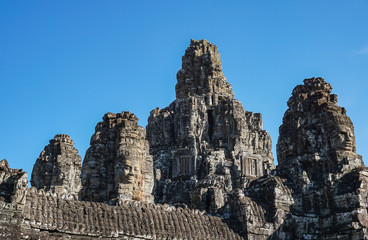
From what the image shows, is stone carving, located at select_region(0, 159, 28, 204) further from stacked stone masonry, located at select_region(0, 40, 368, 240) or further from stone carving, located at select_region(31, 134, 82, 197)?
stone carving, located at select_region(31, 134, 82, 197)

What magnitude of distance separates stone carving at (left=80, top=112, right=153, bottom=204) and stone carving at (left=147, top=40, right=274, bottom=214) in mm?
29378

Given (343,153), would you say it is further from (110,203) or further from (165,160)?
(165,160)

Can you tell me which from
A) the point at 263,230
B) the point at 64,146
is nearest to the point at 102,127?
the point at 64,146

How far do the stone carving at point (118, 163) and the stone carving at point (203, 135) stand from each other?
29.4 meters

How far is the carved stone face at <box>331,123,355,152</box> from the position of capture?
27.8 meters

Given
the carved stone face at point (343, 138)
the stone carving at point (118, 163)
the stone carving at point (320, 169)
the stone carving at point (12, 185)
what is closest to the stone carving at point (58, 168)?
the stone carving at point (118, 163)

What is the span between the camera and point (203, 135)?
6825cm

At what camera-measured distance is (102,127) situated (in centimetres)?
3106

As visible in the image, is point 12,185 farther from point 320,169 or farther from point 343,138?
point 343,138

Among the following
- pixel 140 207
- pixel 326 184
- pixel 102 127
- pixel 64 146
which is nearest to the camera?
pixel 140 207

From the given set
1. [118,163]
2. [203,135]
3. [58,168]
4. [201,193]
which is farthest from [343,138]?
[203,135]

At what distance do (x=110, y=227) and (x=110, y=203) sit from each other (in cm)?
272

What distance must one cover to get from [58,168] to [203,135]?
33484 millimetres

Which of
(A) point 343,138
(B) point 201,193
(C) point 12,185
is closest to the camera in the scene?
(C) point 12,185
